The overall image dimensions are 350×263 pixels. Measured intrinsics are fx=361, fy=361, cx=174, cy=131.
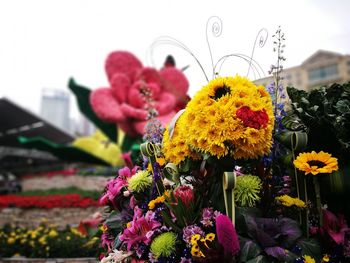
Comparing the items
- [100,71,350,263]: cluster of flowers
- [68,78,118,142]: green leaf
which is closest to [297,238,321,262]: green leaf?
[100,71,350,263]: cluster of flowers

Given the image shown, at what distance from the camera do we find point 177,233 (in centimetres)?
136

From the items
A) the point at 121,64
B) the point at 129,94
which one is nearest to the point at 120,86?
the point at 129,94

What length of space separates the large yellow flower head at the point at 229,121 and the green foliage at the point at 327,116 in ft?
0.58

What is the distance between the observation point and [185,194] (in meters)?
1.39

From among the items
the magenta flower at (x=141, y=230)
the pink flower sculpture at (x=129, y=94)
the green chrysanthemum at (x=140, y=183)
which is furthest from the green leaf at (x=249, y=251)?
the pink flower sculpture at (x=129, y=94)

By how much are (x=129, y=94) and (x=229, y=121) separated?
A: 1124cm

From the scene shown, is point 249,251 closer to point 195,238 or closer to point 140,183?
point 195,238

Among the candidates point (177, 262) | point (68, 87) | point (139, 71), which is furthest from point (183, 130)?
point (68, 87)

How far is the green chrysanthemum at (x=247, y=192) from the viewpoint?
131 cm

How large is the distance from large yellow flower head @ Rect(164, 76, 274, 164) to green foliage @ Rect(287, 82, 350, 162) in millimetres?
178

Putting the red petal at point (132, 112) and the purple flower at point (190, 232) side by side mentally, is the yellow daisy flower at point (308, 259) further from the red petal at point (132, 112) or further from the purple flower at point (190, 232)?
the red petal at point (132, 112)

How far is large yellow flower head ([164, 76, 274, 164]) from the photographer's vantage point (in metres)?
1.27

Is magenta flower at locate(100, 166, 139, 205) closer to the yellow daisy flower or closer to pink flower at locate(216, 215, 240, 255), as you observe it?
pink flower at locate(216, 215, 240, 255)

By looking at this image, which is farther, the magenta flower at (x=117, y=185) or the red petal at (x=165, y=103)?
the red petal at (x=165, y=103)
